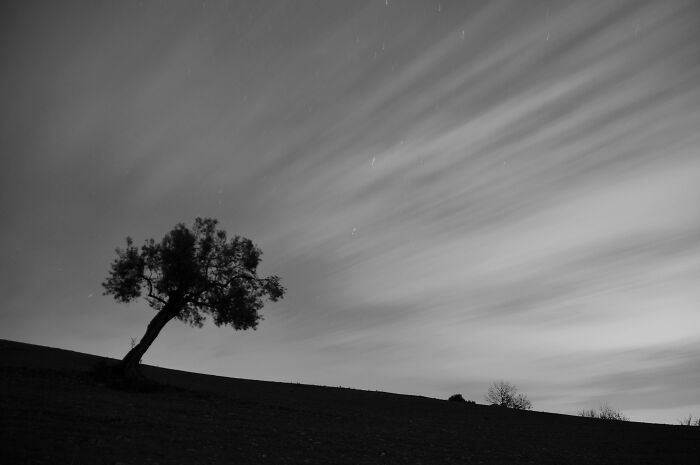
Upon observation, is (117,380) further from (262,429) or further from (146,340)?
(262,429)

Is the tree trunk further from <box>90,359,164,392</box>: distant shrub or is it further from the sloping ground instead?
the sloping ground

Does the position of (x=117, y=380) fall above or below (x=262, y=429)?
above

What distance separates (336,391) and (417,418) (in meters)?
19.7

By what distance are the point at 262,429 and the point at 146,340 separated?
17.7m

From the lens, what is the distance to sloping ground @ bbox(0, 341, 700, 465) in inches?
714

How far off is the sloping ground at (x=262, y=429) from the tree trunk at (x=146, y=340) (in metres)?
3.13

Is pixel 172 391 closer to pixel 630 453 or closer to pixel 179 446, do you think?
pixel 179 446

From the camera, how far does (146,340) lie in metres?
39.2

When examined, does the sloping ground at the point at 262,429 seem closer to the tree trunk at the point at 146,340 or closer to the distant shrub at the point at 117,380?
the distant shrub at the point at 117,380

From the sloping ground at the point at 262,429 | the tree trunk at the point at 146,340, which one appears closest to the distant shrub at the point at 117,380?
the tree trunk at the point at 146,340

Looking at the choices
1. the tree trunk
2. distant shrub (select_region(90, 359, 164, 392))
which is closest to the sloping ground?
distant shrub (select_region(90, 359, 164, 392))

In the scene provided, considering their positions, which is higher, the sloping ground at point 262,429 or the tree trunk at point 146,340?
the tree trunk at point 146,340

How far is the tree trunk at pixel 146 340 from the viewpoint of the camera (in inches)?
1496

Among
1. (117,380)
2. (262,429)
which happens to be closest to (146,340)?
(117,380)
